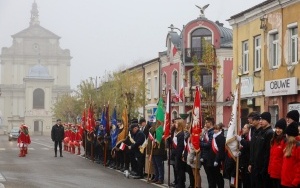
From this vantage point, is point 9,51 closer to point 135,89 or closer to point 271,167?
point 135,89

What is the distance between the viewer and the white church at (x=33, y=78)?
130250 millimetres

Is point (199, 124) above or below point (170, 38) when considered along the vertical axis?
below

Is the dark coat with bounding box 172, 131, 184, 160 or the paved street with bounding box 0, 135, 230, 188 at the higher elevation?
the dark coat with bounding box 172, 131, 184, 160

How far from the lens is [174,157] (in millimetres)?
19688

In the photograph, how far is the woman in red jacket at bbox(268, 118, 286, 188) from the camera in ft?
42.7

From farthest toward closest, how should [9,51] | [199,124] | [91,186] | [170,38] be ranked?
1. [9,51]
2. [170,38]
3. [91,186]
4. [199,124]

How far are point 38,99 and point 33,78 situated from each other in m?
4.14

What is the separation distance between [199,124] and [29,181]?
5.70 metres

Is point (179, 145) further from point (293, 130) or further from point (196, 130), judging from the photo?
point (293, 130)

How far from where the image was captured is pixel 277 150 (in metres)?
13.1

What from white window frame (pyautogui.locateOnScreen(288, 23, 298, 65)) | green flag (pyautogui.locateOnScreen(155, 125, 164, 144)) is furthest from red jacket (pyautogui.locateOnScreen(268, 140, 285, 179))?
white window frame (pyautogui.locateOnScreen(288, 23, 298, 65))

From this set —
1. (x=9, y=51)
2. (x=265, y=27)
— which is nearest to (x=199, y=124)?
(x=265, y=27)

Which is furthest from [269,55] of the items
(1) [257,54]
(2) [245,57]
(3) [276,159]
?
(3) [276,159]

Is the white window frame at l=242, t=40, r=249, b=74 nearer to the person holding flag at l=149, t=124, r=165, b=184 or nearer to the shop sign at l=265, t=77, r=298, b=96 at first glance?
the shop sign at l=265, t=77, r=298, b=96
